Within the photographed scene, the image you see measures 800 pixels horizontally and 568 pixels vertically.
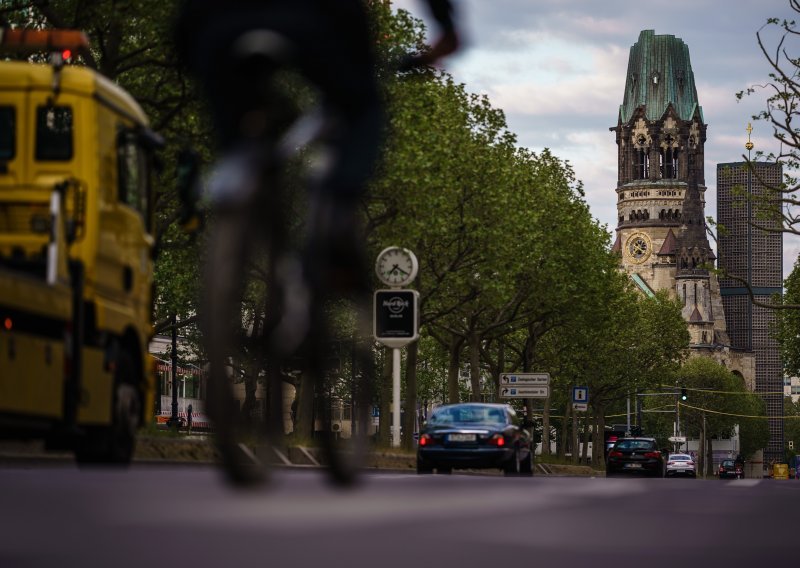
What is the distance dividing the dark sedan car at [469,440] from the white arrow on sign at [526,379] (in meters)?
25.5

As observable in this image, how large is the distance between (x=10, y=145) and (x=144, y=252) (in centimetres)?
147

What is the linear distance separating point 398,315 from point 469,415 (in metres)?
7.15

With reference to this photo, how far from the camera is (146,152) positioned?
14500mm

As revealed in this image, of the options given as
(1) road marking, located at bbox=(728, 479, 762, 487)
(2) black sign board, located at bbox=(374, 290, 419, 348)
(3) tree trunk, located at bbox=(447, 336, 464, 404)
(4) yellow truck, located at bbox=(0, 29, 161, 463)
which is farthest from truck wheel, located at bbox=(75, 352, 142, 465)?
(3) tree trunk, located at bbox=(447, 336, 464, 404)

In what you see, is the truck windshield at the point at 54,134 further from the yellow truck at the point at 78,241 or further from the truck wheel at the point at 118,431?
the truck wheel at the point at 118,431

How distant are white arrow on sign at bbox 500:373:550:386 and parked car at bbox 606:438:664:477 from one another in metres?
3.60

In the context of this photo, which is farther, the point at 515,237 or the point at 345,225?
the point at 515,237

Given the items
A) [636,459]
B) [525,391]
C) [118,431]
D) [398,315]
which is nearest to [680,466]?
[636,459]

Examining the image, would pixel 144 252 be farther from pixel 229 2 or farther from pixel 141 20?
pixel 141 20

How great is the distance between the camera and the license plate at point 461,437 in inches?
1134

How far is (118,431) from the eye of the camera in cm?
1427

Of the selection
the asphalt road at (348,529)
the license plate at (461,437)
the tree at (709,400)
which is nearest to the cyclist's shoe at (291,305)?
the asphalt road at (348,529)

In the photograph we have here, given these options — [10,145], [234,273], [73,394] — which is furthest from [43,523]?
[10,145]

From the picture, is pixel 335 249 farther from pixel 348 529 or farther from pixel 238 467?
pixel 348 529
